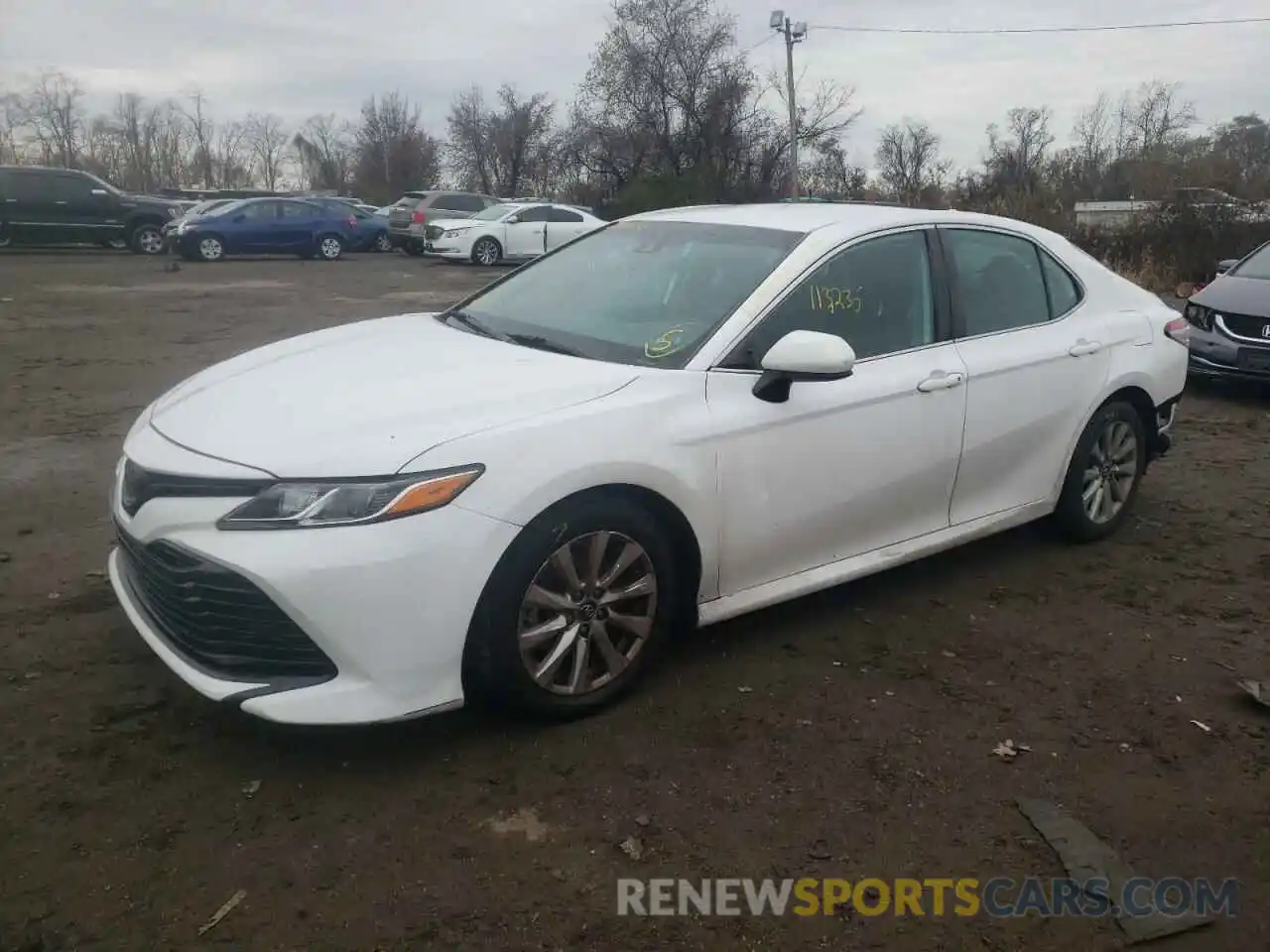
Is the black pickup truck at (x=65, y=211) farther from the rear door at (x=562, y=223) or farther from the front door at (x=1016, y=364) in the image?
the front door at (x=1016, y=364)

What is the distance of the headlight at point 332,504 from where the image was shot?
9.52 ft

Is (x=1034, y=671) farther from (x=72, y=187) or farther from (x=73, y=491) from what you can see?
(x=72, y=187)

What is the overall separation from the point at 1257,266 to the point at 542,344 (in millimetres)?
8103

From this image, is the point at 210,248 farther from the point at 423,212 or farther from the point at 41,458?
the point at 41,458

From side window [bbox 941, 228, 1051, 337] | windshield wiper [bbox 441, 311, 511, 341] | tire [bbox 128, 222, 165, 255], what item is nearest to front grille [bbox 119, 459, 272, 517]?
windshield wiper [bbox 441, 311, 511, 341]

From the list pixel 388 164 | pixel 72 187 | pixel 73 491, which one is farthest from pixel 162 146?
pixel 73 491

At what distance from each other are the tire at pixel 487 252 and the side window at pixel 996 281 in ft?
67.5

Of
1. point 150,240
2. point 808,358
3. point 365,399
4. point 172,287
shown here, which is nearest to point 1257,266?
point 808,358

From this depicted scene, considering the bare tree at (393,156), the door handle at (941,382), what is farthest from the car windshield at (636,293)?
the bare tree at (393,156)

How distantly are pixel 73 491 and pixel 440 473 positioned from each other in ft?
12.0

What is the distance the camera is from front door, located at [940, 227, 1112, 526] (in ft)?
14.4

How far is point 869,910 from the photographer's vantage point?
263 cm

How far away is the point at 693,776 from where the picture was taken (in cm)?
314

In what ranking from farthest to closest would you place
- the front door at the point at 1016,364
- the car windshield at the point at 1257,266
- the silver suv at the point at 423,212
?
the silver suv at the point at 423,212
the car windshield at the point at 1257,266
the front door at the point at 1016,364
